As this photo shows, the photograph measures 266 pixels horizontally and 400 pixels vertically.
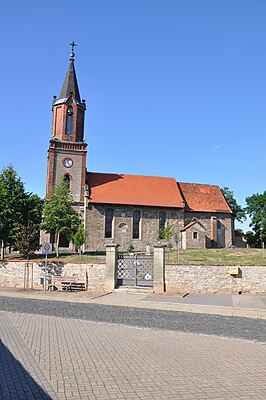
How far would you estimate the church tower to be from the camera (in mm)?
42562

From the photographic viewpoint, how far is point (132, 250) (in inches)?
1654

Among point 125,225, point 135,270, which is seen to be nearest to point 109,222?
point 125,225

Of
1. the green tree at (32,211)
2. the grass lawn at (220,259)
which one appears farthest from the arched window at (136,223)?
the green tree at (32,211)

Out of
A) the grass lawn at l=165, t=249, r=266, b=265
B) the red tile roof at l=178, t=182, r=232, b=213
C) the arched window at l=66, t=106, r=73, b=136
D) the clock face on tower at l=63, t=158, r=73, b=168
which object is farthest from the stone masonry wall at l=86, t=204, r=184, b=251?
the grass lawn at l=165, t=249, r=266, b=265

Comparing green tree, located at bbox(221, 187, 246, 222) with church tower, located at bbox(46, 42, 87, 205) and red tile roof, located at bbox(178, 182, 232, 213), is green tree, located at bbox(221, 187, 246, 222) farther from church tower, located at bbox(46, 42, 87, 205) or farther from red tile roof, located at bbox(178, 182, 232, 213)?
church tower, located at bbox(46, 42, 87, 205)

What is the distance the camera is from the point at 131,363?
696cm

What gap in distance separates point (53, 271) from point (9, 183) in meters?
13.1

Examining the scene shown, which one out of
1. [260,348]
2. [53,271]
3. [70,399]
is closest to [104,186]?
[53,271]

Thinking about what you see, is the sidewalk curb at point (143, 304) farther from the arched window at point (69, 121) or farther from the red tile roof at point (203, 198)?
the red tile roof at point (203, 198)

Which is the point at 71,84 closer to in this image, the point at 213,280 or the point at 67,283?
the point at 67,283

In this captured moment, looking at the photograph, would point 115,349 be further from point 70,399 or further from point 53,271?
point 53,271

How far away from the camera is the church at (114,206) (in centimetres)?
4247

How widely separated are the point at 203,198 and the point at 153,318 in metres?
36.9

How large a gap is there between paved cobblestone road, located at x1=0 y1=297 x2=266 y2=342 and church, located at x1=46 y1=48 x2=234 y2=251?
26671mm
